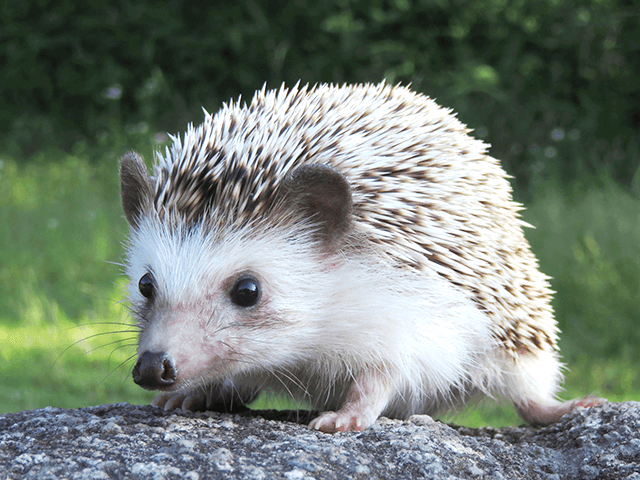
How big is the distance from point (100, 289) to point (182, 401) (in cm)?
336

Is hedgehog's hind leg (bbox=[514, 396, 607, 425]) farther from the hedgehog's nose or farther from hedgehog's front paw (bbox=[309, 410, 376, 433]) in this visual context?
the hedgehog's nose

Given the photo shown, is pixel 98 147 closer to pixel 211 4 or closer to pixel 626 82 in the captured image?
pixel 211 4

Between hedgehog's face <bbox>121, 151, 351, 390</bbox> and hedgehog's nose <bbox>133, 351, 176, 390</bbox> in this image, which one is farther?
hedgehog's face <bbox>121, 151, 351, 390</bbox>

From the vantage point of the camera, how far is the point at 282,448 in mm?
2176

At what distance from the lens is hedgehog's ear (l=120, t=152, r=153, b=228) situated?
2.80 metres

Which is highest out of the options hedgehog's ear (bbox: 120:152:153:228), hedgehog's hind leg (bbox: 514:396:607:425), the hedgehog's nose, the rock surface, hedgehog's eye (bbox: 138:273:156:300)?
hedgehog's ear (bbox: 120:152:153:228)

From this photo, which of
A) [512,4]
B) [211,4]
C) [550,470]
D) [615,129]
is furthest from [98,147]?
[550,470]

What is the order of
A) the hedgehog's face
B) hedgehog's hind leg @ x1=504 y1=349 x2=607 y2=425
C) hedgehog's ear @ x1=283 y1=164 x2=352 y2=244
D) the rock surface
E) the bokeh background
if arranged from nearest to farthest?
the rock surface → the hedgehog's face → hedgehog's ear @ x1=283 y1=164 x2=352 y2=244 → hedgehog's hind leg @ x1=504 y1=349 x2=607 y2=425 → the bokeh background

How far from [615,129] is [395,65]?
2.85 meters

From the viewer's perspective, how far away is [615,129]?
30.9ft

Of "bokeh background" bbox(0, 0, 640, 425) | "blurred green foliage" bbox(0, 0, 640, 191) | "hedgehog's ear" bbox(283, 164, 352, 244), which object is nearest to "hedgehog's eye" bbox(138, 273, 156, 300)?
"hedgehog's ear" bbox(283, 164, 352, 244)

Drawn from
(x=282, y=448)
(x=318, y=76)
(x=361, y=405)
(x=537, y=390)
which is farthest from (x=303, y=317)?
(x=318, y=76)

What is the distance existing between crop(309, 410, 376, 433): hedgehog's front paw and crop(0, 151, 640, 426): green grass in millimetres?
2156

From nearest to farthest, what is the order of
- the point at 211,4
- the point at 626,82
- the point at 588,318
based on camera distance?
1. the point at 588,318
2. the point at 626,82
3. the point at 211,4
